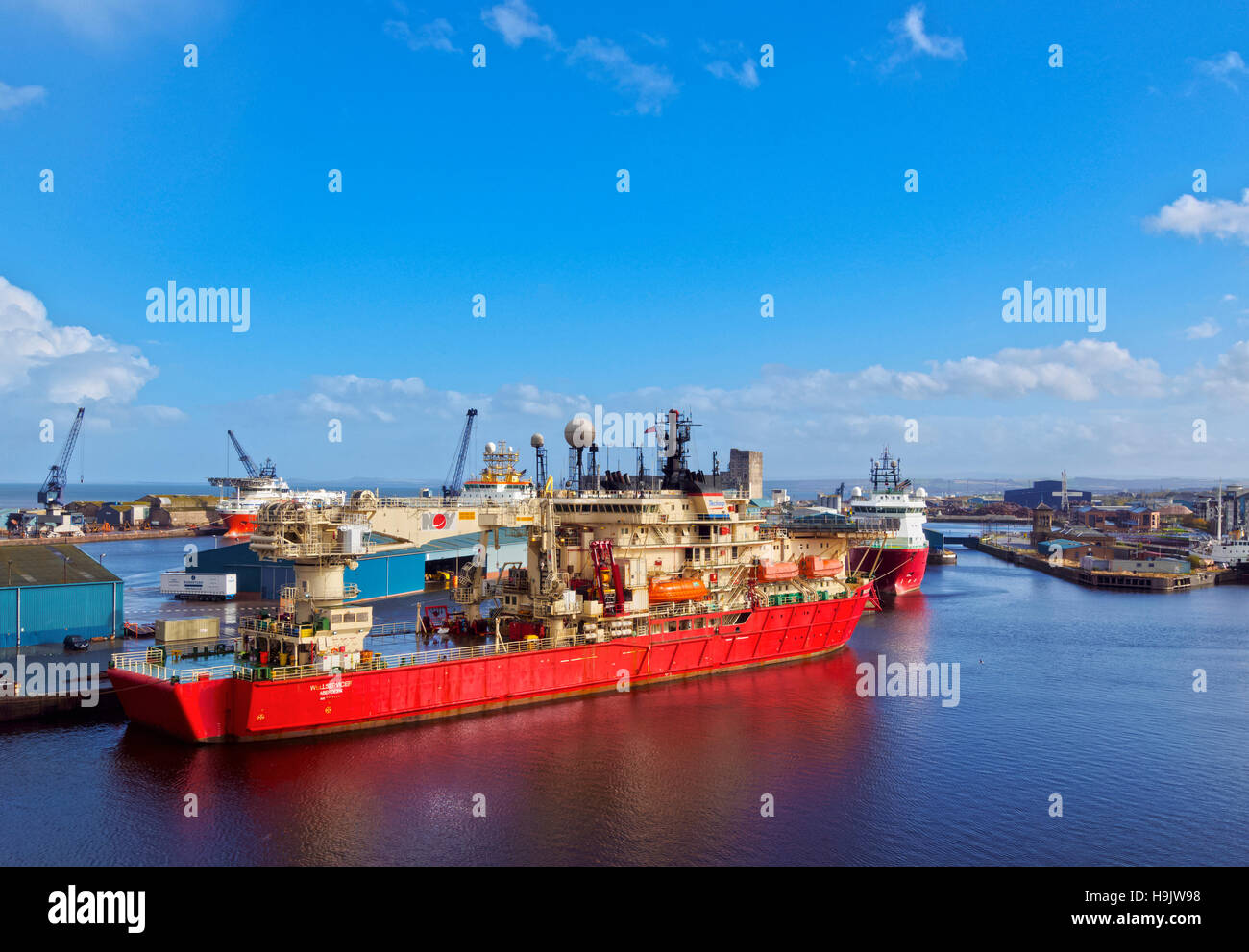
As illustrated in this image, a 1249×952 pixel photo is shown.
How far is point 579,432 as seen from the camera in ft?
130

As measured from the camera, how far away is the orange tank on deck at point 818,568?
44.8 metres

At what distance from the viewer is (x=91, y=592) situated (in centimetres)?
3634

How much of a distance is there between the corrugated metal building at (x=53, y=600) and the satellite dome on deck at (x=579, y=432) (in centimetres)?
2137

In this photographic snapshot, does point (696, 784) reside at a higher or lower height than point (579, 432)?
lower

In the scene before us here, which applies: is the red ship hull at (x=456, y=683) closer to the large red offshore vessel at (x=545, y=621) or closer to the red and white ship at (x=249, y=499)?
the large red offshore vessel at (x=545, y=621)

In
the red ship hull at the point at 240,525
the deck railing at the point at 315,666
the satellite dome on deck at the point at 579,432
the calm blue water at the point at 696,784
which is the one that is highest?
the satellite dome on deck at the point at 579,432

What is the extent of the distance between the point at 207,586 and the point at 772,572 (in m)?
40.5

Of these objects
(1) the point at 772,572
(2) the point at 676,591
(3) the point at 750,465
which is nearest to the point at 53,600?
(2) the point at 676,591

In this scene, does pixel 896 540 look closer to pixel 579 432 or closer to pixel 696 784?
pixel 579 432

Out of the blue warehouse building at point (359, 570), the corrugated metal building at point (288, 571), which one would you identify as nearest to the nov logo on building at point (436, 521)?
the blue warehouse building at point (359, 570)

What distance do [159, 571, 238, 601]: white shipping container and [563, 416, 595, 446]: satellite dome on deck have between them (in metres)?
32.1

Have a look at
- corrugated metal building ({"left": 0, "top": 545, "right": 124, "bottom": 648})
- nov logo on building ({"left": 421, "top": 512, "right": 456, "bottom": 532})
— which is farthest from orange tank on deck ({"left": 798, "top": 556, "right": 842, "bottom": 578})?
nov logo on building ({"left": 421, "top": 512, "right": 456, "bottom": 532})
